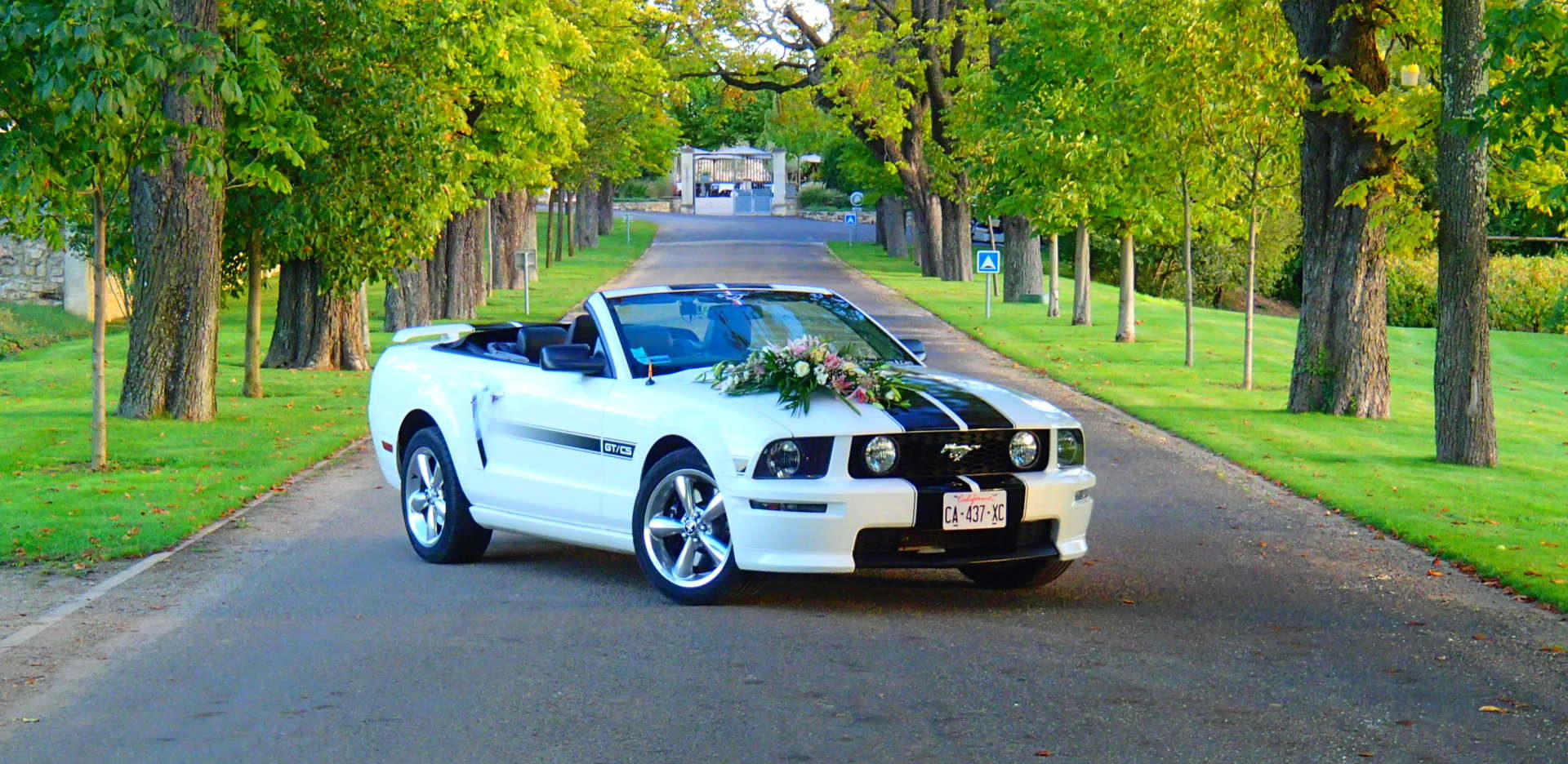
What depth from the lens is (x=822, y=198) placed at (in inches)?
4820

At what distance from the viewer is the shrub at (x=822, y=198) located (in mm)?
120688

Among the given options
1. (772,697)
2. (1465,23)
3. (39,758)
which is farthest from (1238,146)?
(39,758)

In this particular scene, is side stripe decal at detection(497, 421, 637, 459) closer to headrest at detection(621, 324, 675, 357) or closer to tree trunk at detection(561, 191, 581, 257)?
headrest at detection(621, 324, 675, 357)

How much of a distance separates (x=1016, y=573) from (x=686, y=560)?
1.73 metres

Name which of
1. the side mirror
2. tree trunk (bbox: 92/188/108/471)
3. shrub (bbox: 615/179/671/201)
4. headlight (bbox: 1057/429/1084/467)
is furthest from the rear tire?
shrub (bbox: 615/179/671/201)

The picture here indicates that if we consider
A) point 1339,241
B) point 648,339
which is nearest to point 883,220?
point 1339,241

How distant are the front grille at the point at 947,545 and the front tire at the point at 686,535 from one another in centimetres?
60

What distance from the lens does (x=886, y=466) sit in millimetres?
8523

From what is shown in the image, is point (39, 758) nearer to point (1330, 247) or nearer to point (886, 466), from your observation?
point (886, 466)

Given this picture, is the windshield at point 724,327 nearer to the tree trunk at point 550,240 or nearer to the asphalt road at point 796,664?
the asphalt road at point 796,664

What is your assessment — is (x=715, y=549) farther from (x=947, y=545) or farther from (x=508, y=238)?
(x=508, y=238)

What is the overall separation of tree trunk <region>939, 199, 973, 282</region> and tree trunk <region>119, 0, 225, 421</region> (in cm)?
3889

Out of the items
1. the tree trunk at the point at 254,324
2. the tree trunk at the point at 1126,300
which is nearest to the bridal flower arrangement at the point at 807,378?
the tree trunk at the point at 254,324

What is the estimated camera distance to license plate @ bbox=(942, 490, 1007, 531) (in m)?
8.55
